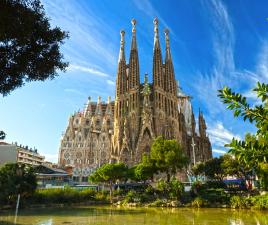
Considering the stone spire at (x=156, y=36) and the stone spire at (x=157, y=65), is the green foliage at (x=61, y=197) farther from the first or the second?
the stone spire at (x=156, y=36)

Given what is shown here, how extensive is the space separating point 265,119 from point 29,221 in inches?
905

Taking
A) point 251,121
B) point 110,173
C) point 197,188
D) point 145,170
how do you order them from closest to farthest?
point 251,121, point 197,188, point 110,173, point 145,170

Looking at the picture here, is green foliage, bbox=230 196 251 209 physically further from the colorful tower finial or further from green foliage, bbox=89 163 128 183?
the colorful tower finial

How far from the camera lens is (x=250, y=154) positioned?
3.89 metres

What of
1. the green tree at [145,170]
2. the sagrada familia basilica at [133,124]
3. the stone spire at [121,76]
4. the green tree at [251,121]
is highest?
the stone spire at [121,76]

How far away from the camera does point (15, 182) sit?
31.5m

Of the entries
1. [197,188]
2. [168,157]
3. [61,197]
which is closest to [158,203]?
[197,188]

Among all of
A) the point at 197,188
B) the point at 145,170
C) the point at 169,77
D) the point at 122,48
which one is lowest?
the point at 197,188

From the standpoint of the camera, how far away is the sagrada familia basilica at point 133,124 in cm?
6638

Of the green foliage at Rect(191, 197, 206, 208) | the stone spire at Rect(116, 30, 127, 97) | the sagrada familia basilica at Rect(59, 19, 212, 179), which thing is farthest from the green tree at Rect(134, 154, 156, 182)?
the stone spire at Rect(116, 30, 127, 97)

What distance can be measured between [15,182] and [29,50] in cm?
2552

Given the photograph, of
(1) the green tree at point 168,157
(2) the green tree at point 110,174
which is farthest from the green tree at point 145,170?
(2) the green tree at point 110,174

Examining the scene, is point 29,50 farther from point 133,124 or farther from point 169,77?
point 169,77

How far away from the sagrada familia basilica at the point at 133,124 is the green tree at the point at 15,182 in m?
32.1
